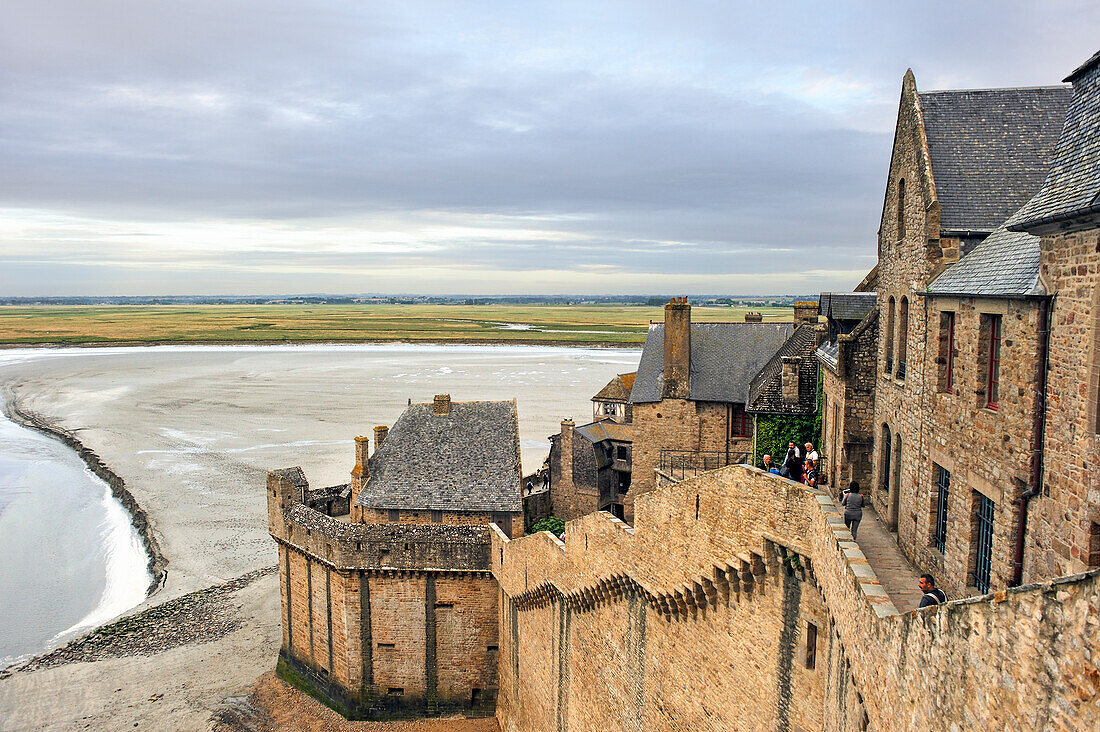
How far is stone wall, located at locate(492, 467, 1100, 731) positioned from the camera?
17.0 ft

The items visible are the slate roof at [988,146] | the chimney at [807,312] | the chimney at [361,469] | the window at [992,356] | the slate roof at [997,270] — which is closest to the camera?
the slate roof at [997,270]

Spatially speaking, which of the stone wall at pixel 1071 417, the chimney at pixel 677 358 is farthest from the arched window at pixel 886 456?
the chimney at pixel 677 358

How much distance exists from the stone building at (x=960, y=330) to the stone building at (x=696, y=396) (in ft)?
34.5

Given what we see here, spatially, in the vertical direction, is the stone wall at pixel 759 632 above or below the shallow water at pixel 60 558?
above

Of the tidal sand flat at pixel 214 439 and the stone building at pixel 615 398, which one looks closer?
the tidal sand flat at pixel 214 439

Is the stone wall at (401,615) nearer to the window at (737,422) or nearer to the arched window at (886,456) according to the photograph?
the window at (737,422)

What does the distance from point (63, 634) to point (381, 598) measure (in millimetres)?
14143

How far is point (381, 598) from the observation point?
2311 centimetres

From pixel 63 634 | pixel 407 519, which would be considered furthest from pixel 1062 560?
pixel 63 634

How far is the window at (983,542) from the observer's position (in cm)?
1058

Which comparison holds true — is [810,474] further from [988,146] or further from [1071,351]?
[1071,351]

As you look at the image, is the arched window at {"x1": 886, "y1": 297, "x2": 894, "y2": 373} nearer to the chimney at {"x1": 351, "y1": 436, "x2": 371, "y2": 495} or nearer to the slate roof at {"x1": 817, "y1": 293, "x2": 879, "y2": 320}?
the slate roof at {"x1": 817, "y1": 293, "x2": 879, "y2": 320}

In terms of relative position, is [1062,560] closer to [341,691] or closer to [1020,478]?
[1020,478]

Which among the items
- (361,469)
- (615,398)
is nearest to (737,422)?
(615,398)
